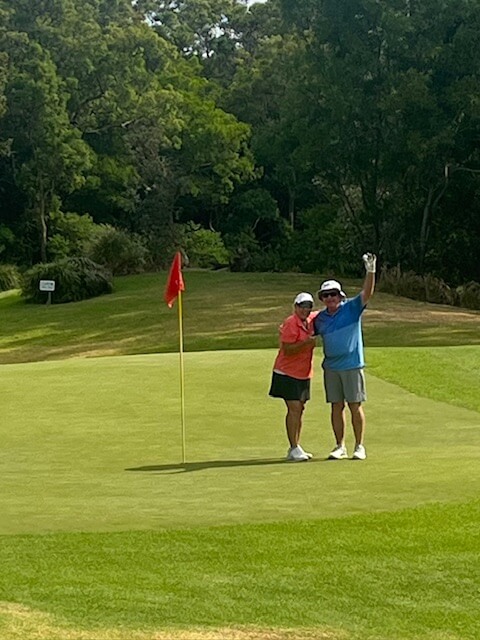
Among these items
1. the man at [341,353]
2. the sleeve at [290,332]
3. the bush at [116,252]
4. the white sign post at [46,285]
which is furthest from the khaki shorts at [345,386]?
the bush at [116,252]

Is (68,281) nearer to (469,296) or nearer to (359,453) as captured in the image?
(469,296)

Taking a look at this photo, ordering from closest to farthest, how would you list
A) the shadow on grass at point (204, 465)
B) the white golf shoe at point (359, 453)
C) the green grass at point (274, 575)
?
the green grass at point (274, 575) < the shadow on grass at point (204, 465) < the white golf shoe at point (359, 453)

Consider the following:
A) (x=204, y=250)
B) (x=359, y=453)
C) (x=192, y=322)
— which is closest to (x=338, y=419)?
(x=359, y=453)

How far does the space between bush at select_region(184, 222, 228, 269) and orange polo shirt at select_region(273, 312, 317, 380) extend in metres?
44.5

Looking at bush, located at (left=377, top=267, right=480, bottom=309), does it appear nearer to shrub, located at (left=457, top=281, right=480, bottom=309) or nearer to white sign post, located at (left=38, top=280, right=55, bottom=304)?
Answer: shrub, located at (left=457, top=281, right=480, bottom=309)

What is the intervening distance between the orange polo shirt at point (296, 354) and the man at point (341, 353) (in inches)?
4.6

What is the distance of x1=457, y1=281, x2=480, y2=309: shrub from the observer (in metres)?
40.1

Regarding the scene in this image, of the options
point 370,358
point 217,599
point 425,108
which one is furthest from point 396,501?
point 425,108

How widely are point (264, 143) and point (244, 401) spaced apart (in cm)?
3546

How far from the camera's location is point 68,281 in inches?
1638

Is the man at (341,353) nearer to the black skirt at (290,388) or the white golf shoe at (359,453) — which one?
the white golf shoe at (359,453)

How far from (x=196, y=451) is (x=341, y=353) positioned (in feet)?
6.33

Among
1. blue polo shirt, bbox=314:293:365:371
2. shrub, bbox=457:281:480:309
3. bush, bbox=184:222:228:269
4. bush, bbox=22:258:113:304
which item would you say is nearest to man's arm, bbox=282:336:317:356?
blue polo shirt, bbox=314:293:365:371

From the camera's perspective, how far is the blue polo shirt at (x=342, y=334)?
1119 centimetres
